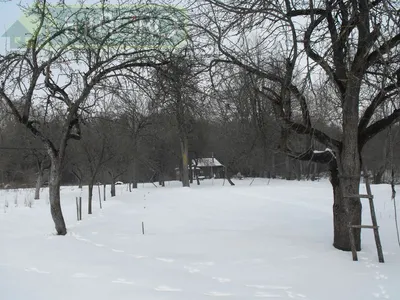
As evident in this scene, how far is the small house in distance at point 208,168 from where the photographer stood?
4248cm

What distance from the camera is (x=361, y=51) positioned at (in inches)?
256

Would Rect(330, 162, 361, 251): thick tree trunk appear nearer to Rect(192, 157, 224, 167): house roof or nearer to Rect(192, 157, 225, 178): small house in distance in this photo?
Rect(192, 157, 225, 178): small house in distance

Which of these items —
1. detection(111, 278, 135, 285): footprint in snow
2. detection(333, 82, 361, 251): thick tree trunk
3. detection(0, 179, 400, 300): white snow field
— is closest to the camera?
detection(0, 179, 400, 300): white snow field

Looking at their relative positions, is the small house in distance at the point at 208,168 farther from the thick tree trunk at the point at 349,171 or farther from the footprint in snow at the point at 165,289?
the footprint in snow at the point at 165,289

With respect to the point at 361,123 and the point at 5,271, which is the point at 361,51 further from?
the point at 5,271

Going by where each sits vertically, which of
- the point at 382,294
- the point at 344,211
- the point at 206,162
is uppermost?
the point at 206,162

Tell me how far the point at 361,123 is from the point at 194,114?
3.32 m

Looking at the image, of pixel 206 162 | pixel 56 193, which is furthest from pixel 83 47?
pixel 206 162

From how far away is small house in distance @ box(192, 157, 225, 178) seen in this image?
42.5 meters

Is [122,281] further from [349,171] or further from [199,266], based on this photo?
[349,171]

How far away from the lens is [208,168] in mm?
47062

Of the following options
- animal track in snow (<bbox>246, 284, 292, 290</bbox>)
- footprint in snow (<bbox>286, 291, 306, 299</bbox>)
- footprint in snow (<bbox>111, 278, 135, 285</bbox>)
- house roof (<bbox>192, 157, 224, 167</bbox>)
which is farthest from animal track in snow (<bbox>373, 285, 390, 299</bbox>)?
house roof (<bbox>192, 157, 224, 167</bbox>)

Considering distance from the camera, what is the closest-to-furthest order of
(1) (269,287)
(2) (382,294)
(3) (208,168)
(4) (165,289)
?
(4) (165,289), (2) (382,294), (1) (269,287), (3) (208,168)

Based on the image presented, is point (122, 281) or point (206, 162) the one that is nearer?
point (122, 281)
